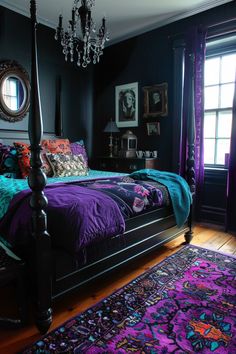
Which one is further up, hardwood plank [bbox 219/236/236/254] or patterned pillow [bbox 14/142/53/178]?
patterned pillow [bbox 14/142/53/178]

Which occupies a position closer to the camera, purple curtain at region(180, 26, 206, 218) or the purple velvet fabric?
the purple velvet fabric

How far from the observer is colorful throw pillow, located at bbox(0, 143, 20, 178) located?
290 centimetres

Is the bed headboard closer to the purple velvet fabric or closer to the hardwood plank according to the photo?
the purple velvet fabric

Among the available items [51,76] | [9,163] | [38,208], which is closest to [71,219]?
[38,208]

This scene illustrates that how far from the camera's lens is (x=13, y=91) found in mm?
3520

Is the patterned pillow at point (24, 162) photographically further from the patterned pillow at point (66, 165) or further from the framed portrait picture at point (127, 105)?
the framed portrait picture at point (127, 105)

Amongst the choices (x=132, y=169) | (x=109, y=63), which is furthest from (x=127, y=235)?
(x=109, y=63)

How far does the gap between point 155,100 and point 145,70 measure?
55 cm

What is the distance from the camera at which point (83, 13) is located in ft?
7.84

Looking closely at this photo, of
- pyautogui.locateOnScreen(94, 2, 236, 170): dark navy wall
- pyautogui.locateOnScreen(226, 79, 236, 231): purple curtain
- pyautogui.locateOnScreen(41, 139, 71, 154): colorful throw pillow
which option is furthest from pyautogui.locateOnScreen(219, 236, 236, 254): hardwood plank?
pyautogui.locateOnScreen(41, 139, 71, 154): colorful throw pillow

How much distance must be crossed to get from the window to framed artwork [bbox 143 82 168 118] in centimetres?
60

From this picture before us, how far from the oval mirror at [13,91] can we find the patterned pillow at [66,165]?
0.97 metres

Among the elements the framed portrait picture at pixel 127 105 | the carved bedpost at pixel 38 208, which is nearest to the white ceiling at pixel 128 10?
the framed portrait picture at pixel 127 105

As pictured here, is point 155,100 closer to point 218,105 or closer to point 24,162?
point 218,105
